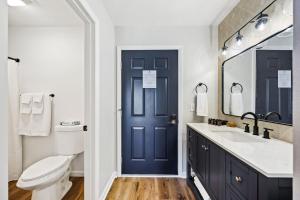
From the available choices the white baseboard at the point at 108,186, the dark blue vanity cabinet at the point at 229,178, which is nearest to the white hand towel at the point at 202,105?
the dark blue vanity cabinet at the point at 229,178

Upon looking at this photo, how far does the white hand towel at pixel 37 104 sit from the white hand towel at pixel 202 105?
2253mm

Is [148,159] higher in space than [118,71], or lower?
lower

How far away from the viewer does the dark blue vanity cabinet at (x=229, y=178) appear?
3.11ft

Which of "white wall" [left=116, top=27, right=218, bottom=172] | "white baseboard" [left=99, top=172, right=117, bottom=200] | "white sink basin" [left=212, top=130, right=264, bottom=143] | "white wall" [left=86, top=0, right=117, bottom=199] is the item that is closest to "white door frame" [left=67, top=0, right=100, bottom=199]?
"white wall" [left=86, top=0, right=117, bottom=199]

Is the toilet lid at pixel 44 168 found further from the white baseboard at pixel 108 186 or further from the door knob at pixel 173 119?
the door knob at pixel 173 119

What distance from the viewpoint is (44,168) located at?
7.19ft

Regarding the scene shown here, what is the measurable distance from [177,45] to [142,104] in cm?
105

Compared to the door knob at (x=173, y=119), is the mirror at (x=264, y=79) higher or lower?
higher

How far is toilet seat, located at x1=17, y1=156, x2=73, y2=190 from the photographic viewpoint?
196cm

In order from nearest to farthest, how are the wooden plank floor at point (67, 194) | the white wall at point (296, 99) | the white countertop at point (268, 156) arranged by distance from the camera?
the white wall at point (296, 99)
the white countertop at point (268, 156)
the wooden plank floor at point (67, 194)

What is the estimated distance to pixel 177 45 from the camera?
313cm

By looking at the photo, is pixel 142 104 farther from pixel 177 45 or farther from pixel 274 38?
pixel 274 38

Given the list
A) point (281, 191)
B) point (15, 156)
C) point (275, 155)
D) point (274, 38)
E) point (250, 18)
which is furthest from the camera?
point (15, 156)

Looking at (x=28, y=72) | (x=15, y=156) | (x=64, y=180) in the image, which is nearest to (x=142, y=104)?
(x=64, y=180)
